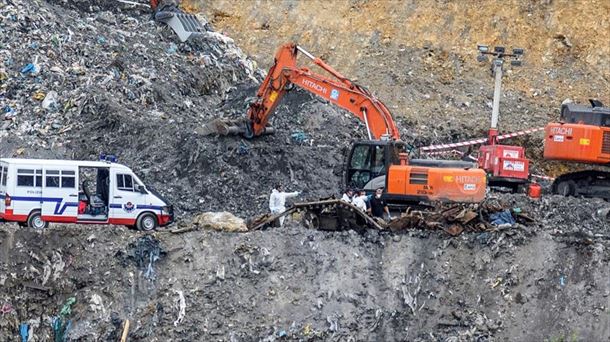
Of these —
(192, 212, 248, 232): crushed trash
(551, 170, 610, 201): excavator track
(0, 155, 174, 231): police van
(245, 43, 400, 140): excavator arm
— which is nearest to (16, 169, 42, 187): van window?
(0, 155, 174, 231): police van

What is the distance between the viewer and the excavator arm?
25.4 m

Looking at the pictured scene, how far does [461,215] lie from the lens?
21547mm

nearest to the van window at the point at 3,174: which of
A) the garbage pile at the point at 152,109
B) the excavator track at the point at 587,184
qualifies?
the garbage pile at the point at 152,109

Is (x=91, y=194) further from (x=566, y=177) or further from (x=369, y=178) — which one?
(x=566, y=177)

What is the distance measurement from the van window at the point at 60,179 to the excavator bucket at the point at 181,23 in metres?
11.2

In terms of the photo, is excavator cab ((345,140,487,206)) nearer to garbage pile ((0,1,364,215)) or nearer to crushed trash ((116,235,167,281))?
garbage pile ((0,1,364,215))

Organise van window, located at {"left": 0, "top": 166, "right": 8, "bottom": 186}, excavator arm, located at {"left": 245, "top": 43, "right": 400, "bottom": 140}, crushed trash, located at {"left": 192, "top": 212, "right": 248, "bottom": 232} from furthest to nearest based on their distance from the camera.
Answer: excavator arm, located at {"left": 245, "top": 43, "right": 400, "bottom": 140} → van window, located at {"left": 0, "top": 166, "right": 8, "bottom": 186} → crushed trash, located at {"left": 192, "top": 212, "right": 248, "bottom": 232}

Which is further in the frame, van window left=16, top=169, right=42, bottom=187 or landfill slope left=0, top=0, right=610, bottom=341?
van window left=16, top=169, right=42, bottom=187

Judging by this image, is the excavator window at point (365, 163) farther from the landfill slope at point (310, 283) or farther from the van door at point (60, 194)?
the van door at point (60, 194)

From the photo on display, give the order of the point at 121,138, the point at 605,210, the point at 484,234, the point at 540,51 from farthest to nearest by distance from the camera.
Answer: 1. the point at 540,51
2. the point at 121,138
3. the point at 605,210
4. the point at 484,234

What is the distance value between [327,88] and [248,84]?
5.88 metres

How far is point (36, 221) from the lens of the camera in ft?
72.9

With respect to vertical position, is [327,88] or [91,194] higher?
[327,88]

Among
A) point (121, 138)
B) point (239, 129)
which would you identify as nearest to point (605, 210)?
point (239, 129)
